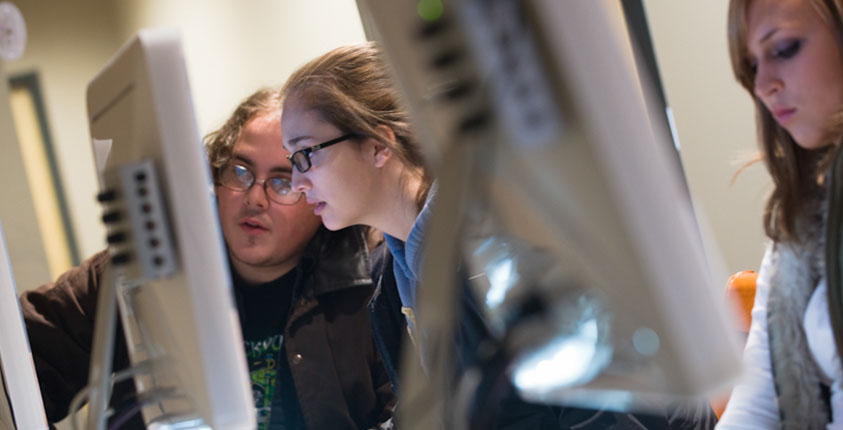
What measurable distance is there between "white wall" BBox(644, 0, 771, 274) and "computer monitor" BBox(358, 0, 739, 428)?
184 centimetres

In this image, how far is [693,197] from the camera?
2.39 m

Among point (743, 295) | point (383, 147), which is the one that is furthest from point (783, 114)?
point (383, 147)

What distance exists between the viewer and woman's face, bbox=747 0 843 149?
140 cm

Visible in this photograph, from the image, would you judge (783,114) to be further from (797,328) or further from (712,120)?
(712,120)

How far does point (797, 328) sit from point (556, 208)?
981 millimetres

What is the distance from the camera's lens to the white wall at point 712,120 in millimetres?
2285

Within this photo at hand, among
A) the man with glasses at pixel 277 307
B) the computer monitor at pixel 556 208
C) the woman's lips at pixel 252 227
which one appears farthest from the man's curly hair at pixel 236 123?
the computer monitor at pixel 556 208

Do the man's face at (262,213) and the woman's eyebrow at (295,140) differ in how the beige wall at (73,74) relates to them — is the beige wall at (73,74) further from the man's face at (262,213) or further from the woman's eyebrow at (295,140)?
the woman's eyebrow at (295,140)

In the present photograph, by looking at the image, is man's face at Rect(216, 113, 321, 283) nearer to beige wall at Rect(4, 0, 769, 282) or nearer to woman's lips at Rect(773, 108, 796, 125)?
beige wall at Rect(4, 0, 769, 282)

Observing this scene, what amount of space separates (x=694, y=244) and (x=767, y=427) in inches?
40.2

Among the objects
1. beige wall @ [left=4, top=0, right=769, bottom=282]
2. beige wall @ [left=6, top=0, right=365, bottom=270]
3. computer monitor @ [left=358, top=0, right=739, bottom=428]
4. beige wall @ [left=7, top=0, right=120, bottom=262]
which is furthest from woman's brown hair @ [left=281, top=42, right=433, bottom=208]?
beige wall @ [left=7, top=0, right=120, bottom=262]

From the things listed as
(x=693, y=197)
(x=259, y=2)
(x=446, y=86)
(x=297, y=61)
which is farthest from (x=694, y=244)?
(x=259, y=2)

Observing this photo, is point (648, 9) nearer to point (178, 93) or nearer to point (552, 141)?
point (178, 93)

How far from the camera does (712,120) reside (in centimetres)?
234
